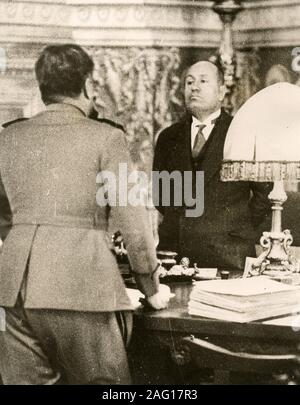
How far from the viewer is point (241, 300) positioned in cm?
180

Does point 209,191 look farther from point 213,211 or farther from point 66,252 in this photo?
point 66,252

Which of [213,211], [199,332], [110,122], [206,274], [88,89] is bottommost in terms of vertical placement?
[199,332]

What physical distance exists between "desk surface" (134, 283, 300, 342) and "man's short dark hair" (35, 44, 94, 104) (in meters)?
0.70

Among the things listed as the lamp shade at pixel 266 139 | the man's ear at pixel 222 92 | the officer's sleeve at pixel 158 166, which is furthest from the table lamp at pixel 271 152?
the officer's sleeve at pixel 158 166

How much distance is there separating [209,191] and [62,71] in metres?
0.64

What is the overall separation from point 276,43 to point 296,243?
2.29ft

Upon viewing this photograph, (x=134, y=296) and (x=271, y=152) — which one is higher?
(x=271, y=152)

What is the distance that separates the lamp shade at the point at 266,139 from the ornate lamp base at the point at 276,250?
0.11 m

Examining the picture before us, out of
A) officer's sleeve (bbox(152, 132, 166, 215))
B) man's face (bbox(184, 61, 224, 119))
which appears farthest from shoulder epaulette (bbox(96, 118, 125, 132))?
man's face (bbox(184, 61, 224, 119))

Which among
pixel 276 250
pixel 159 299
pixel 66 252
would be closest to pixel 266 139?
pixel 276 250

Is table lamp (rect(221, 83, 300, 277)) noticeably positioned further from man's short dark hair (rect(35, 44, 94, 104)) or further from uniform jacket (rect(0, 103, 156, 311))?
man's short dark hair (rect(35, 44, 94, 104))

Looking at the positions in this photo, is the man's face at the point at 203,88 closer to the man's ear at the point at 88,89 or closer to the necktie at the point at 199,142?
the necktie at the point at 199,142

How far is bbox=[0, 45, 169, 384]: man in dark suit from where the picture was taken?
1.92 meters
